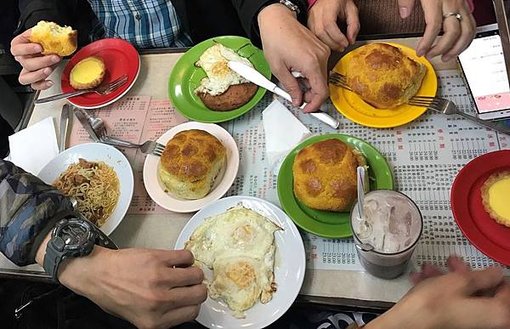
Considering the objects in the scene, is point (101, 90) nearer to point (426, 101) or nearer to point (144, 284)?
point (144, 284)

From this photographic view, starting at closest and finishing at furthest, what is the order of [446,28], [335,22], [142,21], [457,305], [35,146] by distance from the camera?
[457,305] < [446,28] < [335,22] < [35,146] < [142,21]

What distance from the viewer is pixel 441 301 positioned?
84 centimetres

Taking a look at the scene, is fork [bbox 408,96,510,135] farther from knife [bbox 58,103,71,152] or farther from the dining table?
Result: knife [bbox 58,103,71,152]

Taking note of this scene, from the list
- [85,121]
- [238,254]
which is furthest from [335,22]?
[85,121]

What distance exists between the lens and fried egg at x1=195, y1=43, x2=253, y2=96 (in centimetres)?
137

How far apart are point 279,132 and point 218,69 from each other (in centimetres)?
26

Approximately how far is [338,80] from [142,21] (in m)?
0.75

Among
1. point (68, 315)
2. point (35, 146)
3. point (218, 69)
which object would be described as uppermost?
point (218, 69)

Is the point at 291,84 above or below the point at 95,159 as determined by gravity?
above

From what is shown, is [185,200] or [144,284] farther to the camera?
[185,200]

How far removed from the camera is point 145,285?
3.25ft

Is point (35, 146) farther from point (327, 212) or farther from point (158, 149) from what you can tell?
point (327, 212)

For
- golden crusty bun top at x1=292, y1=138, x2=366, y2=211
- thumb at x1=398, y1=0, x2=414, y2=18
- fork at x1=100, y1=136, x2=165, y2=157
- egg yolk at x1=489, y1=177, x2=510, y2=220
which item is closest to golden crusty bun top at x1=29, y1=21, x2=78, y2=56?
fork at x1=100, y1=136, x2=165, y2=157

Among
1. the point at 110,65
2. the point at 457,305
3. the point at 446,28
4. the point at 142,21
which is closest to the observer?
the point at 457,305
